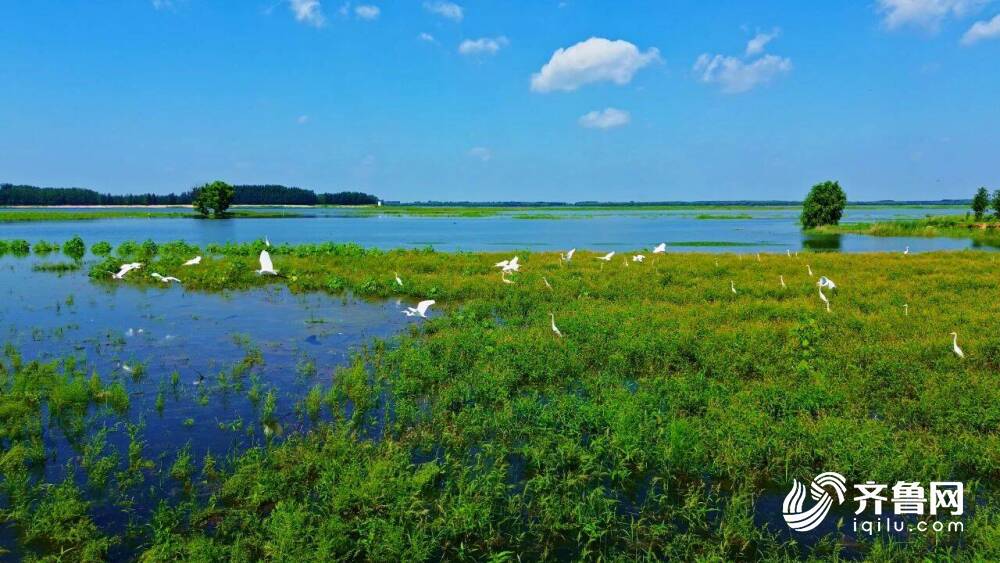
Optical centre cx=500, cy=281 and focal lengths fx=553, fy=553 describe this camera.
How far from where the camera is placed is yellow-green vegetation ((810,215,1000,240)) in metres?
50.8

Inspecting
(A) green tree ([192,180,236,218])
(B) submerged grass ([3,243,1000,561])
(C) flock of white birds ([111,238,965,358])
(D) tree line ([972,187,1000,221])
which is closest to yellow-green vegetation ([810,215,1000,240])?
(D) tree line ([972,187,1000,221])

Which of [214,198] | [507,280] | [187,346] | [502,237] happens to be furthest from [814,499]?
[214,198]

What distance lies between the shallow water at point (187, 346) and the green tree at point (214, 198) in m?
80.7

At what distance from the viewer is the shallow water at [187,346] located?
24.6ft

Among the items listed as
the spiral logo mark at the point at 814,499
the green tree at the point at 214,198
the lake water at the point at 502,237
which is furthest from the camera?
the green tree at the point at 214,198

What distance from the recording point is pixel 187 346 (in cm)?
1202

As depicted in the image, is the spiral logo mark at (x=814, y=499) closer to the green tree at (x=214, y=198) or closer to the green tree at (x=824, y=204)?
the green tree at (x=824, y=204)

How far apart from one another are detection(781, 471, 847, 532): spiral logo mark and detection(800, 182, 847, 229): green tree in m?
68.1

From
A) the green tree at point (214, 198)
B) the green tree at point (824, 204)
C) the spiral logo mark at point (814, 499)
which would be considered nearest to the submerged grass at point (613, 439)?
the spiral logo mark at point (814, 499)

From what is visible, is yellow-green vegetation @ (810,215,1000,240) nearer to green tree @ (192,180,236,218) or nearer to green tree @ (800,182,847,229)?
green tree @ (800,182,847,229)

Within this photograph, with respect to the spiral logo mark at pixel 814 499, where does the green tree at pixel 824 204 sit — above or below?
above

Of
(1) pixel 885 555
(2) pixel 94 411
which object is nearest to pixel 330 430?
(2) pixel 94 411

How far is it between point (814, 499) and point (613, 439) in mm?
2239

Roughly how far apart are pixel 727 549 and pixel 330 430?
16.1ft
